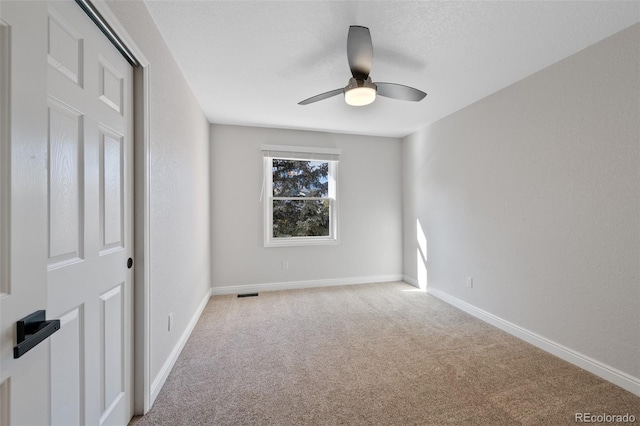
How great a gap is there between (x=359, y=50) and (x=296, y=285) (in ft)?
10.5

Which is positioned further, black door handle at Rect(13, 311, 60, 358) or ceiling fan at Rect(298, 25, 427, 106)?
ceiling fan at Rect(298, 25, 427, 106)

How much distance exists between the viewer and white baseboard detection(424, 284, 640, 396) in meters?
1.75

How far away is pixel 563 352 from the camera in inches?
83.0

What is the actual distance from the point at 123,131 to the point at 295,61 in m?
1.41

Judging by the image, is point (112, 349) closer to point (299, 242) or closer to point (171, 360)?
point (171, 360)

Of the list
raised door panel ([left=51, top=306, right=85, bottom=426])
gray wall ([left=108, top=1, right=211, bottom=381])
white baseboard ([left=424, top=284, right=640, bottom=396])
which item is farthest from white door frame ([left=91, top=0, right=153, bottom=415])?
white baseboard ([left=424, top=284, right=640, bottom=396])

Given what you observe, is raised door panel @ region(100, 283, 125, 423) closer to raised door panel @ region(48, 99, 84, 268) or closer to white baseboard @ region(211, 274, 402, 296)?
raised door panel @ region(48, 99, 84, 268)

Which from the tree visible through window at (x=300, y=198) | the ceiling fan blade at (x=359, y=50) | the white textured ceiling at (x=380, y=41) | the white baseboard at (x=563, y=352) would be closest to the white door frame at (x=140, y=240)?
the white textured ceiling at (x=380, y=41)

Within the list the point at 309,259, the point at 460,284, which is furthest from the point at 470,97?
the point at 309,259

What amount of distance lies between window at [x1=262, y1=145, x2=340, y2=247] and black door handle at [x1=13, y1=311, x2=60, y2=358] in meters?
3.13

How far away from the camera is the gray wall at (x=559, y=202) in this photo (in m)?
1.77

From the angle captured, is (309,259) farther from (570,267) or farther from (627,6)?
(627,6)

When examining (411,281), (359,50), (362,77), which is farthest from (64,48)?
(411,281)

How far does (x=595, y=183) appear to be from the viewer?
192 cm
